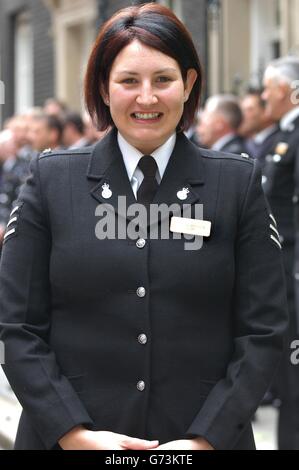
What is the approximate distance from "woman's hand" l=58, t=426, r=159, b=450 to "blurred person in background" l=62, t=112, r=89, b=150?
6648 millimetres

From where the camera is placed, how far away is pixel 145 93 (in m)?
2.52

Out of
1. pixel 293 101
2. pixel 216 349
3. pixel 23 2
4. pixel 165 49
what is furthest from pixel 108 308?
pixel 23 2

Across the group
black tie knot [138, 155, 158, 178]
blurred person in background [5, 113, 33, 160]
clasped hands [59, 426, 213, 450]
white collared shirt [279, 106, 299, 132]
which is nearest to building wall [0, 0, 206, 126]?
blurred person in background [5, 113, 33, 160]

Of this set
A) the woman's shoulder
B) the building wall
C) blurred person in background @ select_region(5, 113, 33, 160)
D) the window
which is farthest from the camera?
the window

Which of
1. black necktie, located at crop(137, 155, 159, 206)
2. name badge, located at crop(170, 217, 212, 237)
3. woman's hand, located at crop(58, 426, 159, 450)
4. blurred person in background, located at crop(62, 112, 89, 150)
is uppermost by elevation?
blurred person in background, located at crop(62, 112, 89, 150)

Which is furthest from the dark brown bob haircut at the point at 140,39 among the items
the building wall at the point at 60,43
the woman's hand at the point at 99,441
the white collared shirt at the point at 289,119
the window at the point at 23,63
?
the window at the point at 23,63

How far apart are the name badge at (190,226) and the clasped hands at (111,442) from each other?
0.50 m

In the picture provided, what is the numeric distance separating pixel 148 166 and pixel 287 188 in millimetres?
3359

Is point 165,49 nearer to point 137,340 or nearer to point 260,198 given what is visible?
point 260,198

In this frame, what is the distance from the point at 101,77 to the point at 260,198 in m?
0.51

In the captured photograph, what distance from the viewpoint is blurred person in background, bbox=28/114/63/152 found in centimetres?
858

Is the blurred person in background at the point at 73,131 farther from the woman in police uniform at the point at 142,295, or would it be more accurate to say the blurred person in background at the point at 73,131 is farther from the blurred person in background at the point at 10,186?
the woman in police uniform at the point at 142,295

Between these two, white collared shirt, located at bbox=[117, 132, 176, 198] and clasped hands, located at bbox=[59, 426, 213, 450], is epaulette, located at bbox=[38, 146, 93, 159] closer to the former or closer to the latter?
white collared shirt, located at bbox=[117, 132, 176, 198]

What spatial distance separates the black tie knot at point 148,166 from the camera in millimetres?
2652
